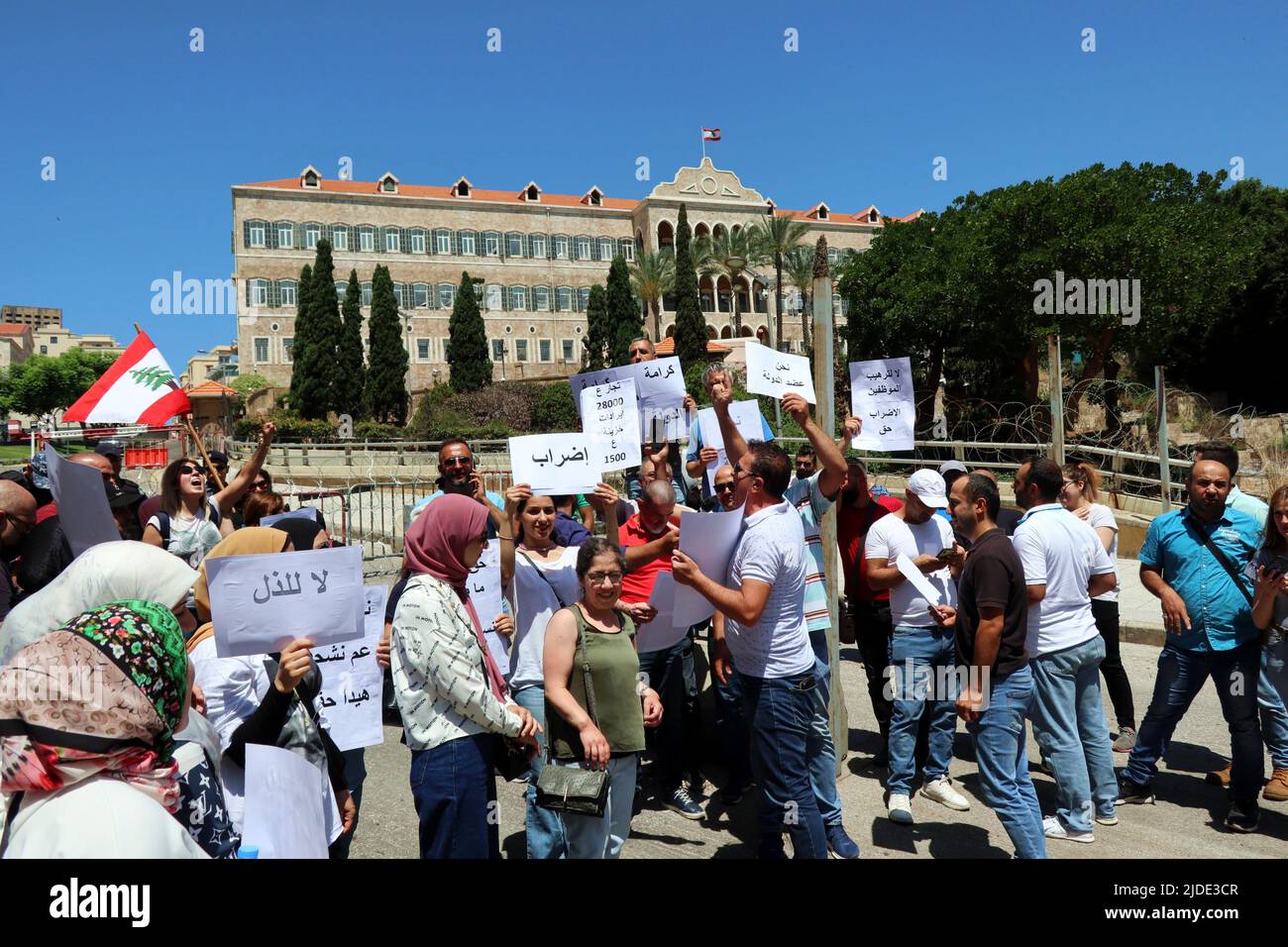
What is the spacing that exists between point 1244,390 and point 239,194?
189ft

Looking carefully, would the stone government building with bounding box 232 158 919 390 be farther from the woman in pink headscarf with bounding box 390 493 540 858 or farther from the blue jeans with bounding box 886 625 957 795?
the woman in pink headscarf with bounding box 390 493 540 858

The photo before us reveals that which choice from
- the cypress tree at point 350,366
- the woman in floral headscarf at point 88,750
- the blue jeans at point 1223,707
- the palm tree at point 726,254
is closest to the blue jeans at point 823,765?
the blue jeans at point 1223,707

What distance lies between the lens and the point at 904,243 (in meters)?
37.4

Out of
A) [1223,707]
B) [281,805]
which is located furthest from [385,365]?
[281,805]

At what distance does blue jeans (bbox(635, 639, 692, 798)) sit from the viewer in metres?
5.32

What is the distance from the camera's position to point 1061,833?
486cm

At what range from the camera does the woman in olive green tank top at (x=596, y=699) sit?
3.52 meters

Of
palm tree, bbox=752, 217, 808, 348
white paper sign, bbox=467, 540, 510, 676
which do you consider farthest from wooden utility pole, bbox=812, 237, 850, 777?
palm tree, bbox=752, 217, 808, 348

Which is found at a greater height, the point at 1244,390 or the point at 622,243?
the point at 622,243

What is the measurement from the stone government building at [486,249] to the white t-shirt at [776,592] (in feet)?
183
